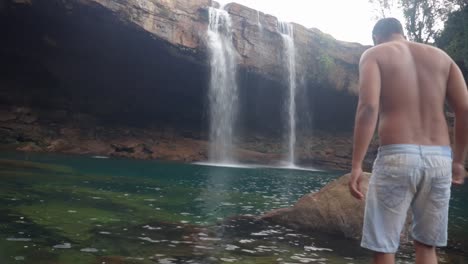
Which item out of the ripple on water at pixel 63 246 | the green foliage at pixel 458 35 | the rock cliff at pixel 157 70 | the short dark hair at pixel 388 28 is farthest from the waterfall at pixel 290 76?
the short dark hair at pixel 388 28

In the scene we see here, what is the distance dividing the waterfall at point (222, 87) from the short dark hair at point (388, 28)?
2456 centimetres

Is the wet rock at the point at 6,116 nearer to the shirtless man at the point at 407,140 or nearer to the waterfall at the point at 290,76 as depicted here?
the waterfall at the point at 290,76

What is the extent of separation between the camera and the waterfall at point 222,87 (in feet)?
90.8

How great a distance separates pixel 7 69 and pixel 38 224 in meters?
25.3

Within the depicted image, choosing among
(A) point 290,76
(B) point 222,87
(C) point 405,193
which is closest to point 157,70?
(B) point 222,87

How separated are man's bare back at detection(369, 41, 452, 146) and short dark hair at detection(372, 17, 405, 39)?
0.23 metres

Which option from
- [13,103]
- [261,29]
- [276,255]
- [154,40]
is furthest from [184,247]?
[13,103]

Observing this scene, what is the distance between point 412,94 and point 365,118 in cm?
42

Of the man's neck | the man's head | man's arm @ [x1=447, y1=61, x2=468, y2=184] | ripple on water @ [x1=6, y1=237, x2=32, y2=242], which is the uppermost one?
the man's head

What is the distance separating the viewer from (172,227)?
7.05 m

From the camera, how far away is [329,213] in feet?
24.8

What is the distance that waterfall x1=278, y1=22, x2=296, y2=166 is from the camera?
30578mm

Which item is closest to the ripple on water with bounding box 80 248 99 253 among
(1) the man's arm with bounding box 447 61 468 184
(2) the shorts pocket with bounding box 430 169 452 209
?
(2) the shorts pocket with bounding box 430 169 452 209

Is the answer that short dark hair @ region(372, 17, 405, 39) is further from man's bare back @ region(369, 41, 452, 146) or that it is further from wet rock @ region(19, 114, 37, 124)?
wet rock @ region(19, 114, 37, 124)
